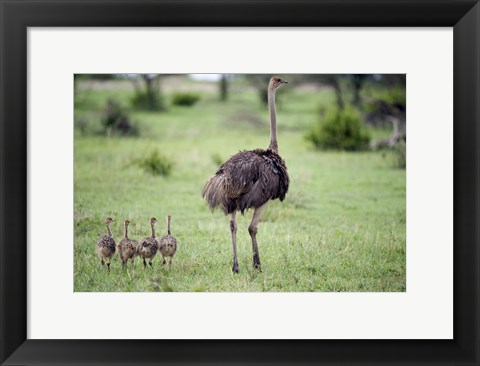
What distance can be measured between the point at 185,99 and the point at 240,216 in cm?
1084

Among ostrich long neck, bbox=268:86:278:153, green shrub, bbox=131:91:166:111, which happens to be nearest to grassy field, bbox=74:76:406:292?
ostrich long neck, bbox=268:86:278:153

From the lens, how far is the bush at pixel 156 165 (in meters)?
11.8

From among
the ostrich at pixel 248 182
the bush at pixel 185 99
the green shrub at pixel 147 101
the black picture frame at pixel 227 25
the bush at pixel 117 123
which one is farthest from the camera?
the bush at pixel 185 99

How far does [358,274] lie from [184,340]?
2.21m

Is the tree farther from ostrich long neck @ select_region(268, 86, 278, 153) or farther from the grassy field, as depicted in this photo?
ostrich long neck @ select_region(268, 86, 278, 153)

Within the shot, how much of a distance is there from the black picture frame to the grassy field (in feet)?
2.04

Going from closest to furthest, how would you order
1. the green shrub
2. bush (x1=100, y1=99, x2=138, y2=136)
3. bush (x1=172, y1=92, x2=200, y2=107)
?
bush (x1=100, y1=99, x2=138, y2=136) < the green shrub < bush (x1=172, y1=92, x2=200, y2=107)

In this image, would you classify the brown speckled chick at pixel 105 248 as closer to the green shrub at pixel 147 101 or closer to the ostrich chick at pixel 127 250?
the ostrich chick at pixel 127 250

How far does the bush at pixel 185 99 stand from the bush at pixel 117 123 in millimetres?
2998

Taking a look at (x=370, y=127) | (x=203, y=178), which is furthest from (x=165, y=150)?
(x=370, y=127)

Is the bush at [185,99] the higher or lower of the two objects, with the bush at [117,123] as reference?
higher

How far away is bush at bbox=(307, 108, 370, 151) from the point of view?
1425 cm

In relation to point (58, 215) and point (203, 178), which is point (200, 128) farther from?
point (58, 215)

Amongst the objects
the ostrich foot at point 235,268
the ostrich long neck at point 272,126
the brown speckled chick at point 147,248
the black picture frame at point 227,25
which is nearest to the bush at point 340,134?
the ostrich long neck at point 272,126
